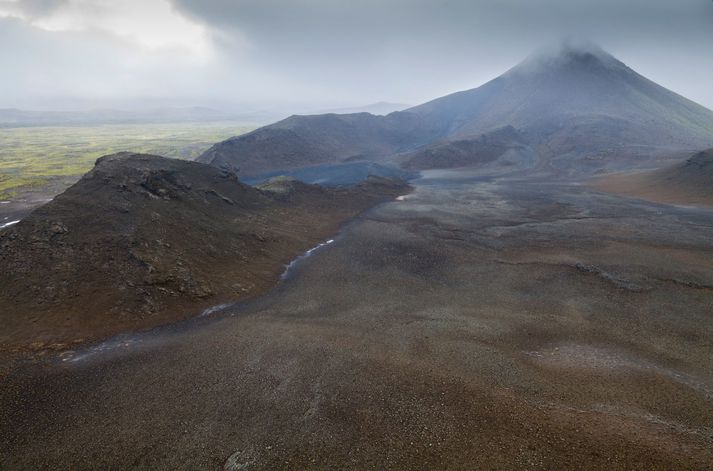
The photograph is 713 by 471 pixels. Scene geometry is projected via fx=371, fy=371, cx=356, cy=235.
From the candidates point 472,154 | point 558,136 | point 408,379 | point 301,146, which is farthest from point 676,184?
point 301,146


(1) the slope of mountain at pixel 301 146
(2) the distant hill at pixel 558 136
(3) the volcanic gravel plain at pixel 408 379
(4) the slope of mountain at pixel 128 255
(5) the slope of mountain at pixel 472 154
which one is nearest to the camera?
(3) the volcanic gravel plain at pixel 408 379

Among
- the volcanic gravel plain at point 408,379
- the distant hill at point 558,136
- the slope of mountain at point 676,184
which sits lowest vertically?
the volcanic gravel plain at point 408,379

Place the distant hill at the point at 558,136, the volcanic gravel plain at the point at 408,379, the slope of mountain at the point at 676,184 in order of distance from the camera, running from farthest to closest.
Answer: the distant hill at the point at 558,136, the slope of mountain at the point at 676,184, the volcanic gravel plain at the point at 408,379

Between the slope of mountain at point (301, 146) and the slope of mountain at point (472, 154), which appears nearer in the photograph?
the slope of mountain at point (472, 154)

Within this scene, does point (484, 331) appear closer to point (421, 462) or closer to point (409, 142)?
point (421, 462)

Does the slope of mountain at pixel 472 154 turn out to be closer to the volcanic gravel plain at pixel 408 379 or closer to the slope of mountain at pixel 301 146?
the slope of mountain at pixel 301 146

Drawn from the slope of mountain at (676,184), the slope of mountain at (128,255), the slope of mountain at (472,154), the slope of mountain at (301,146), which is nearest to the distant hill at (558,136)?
the slope of mountain at (301,146)

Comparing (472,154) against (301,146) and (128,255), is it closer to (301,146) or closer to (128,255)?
(301,146)

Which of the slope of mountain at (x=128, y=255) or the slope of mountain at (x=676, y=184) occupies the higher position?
the slope of mountain at (x=676, y=184)
